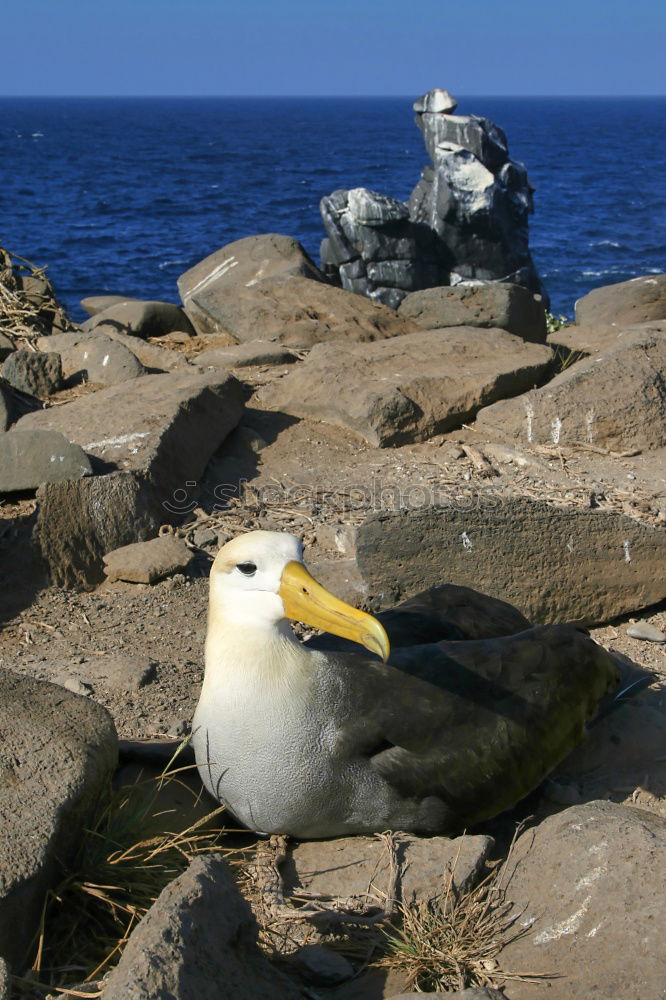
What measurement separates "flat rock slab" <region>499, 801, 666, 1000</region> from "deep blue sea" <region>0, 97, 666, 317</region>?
18.0 m

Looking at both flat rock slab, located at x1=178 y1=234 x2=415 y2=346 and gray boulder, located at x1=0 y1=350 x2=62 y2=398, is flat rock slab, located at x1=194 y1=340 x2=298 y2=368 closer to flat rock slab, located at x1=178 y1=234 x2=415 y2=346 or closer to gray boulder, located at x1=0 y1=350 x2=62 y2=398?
flat rock slab, located at x1=178 y1=234 x2=415 y2=346

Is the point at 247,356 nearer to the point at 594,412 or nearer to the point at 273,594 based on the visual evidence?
the point at 594,412

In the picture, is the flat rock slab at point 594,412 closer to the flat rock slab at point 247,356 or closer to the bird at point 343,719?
the flat rock slab at point 247,356

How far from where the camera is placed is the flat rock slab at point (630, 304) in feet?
34.6

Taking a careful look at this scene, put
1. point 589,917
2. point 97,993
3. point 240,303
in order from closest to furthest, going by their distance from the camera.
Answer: point 97,993 < point 589,917 < point 240,303

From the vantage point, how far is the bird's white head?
10.7ft

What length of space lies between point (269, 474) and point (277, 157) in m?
67.7

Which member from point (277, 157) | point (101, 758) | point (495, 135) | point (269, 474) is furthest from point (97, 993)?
point (277, 157)

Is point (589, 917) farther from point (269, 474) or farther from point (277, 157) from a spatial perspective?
point (277, 157)

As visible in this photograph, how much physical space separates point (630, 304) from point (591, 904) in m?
8.52

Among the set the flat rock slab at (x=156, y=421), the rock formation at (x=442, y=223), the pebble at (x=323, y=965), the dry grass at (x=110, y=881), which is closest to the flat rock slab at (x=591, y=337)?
the flat rock slab at (x=156, y=421)

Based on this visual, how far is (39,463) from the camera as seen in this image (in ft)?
18.6

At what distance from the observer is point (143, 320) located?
9.62 meters

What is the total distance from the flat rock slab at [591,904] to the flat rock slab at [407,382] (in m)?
3.77
